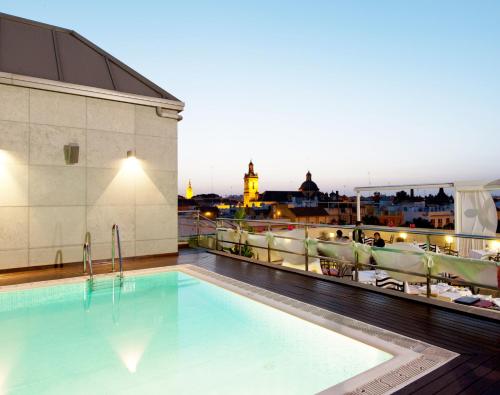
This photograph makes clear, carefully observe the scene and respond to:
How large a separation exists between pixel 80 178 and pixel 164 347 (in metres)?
4.69

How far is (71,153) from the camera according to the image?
6777mm

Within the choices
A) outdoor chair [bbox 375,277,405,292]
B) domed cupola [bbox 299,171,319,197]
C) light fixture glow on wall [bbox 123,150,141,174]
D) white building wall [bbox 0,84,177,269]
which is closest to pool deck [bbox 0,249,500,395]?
white building wall [bbox 0,84,177,269]

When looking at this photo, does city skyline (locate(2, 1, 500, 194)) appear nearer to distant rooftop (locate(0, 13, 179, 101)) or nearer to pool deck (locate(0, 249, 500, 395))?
distant rooftop (locate(0, 13, 179, 101))

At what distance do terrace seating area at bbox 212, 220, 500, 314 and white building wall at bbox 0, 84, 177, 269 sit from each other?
211 cm

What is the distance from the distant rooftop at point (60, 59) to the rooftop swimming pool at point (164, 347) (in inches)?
170

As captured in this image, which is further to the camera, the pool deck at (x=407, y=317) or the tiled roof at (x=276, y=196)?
the tiled roof at (x=276, y=196)

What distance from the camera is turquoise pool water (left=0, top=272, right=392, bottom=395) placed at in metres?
2.99

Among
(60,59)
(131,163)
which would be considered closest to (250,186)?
(131,163)

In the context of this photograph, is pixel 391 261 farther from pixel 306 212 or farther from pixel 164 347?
pixel 306 212

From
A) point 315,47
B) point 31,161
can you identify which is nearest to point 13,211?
point 31,161

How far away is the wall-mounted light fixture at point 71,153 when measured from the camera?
6.77 meters

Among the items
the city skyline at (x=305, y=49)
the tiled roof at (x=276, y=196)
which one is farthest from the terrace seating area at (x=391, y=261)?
the tiled roof at (x=276, y=196)

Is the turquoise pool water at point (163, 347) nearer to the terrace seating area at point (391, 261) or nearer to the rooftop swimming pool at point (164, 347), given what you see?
the rooftop swimming pool at point (164, 347)

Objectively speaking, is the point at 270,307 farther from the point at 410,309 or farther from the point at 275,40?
the point at 275,40
